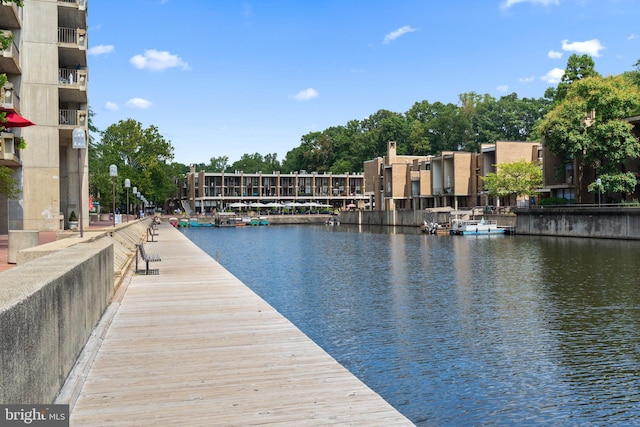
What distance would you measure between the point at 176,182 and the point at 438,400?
18014 centimetres

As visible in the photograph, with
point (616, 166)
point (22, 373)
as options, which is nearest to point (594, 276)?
point (22, 373)

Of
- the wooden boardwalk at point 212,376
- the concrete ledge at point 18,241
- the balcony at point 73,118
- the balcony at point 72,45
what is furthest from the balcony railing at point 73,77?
the wooden boardwalk at point 212,376

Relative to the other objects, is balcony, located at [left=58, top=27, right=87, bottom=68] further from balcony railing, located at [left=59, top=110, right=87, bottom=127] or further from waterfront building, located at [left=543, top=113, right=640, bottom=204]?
waterfront building, located at [left=543, top=113, right=640, bottom=204]

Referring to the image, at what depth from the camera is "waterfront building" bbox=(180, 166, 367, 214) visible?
527ft

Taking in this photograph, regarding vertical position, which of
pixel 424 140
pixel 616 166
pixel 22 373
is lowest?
pixel 22 373

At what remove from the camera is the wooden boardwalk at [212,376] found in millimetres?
7148

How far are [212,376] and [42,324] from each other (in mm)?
2837

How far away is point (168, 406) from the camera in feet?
24.6

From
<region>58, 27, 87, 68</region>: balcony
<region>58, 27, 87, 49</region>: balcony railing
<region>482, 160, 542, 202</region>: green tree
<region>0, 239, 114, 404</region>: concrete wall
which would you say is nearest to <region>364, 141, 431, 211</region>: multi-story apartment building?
<region>482, 160, 542, 202</region>: green tree

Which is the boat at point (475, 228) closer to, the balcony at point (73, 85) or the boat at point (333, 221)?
the balcony at point (73, 85)

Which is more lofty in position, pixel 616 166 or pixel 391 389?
pixel 616 166

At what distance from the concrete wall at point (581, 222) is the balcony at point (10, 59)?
50.1 meters

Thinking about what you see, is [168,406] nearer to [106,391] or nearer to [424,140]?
[106,391]

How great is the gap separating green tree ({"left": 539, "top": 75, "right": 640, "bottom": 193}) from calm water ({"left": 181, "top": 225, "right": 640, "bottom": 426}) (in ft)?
84.5
